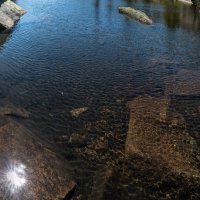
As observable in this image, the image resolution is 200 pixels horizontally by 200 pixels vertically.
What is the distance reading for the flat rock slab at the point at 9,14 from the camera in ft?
131

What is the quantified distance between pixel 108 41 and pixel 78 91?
13.9 m

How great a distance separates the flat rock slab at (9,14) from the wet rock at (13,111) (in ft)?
71.5

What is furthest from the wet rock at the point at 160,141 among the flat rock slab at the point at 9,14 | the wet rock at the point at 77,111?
the flat rock slab at the point at 9,14

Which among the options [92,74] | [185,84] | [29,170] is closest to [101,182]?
[29,170]

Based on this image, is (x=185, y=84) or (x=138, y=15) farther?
(x=138, y=15)

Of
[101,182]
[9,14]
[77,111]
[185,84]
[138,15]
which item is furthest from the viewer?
[138,15]

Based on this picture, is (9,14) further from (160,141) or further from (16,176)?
(16,176)

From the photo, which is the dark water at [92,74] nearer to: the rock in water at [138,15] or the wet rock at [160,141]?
the wet rock at [160,141]

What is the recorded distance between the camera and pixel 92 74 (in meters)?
26.6

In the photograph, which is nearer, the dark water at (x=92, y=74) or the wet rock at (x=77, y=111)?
the dark water at (x=92, y=74)

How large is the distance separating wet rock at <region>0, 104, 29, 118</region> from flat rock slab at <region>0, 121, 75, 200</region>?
3.42 metres

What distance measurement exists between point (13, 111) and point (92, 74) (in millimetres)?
8672

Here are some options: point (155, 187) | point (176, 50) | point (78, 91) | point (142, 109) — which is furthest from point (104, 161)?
point (176, 50)

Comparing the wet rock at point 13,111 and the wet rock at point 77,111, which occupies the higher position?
the wet rock at point 13,111
